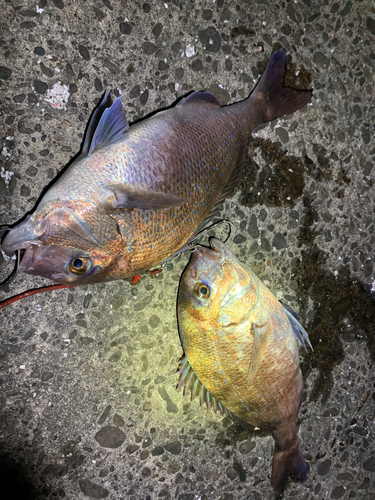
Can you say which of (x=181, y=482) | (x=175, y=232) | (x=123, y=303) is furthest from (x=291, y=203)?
(x=181, y=482)

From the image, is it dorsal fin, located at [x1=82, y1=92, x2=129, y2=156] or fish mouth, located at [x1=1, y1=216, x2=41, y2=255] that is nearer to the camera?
fish mouth, located at [x1=1, y1=216, x2=41, y2=255]

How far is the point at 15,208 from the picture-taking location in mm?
1648

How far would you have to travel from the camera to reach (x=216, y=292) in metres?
1.62

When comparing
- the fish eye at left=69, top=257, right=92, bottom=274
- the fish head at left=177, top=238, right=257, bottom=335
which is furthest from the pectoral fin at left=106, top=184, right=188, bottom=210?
the fish head at left=177, top=238, right=257, bottom=335

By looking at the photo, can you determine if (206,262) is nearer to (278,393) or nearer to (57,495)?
(278,393)

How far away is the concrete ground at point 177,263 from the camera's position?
166 cm

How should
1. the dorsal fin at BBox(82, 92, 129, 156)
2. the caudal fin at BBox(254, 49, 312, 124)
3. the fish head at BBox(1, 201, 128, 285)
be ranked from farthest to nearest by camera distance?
the caudal fin at BBox(254, 49, 312, 124)
the dorsal fin at BBox(82, 92, 129, 156)
the fish head at BBox(1, 201, 128, 285)

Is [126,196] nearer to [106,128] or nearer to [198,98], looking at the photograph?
[106,128]

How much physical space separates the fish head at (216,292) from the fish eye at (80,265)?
1.87 feet

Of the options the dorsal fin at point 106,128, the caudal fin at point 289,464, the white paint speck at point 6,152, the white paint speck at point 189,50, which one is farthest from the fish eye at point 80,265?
the caudal fin at point 289,464

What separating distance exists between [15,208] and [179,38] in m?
1.22

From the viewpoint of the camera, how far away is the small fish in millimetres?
1630

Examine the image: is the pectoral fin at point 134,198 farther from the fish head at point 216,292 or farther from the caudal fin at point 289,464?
the caudal fin at point 289,464

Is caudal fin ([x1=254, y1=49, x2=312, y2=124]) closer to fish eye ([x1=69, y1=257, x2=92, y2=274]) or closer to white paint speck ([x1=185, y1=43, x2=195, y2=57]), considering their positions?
white paint speck ([x1=185, y1=43, x2=195, y2=57])
